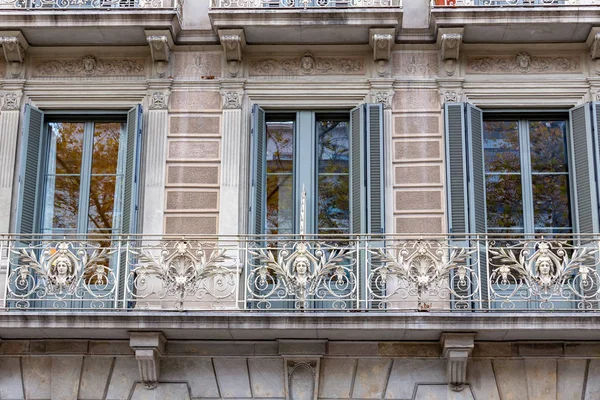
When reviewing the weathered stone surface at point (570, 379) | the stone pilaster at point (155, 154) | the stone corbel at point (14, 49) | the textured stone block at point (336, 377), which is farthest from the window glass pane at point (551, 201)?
the stone corbel at point (14, 49)

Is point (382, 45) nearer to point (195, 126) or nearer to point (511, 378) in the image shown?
point (195, 126)

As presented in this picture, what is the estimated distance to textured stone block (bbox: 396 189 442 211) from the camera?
608 inches

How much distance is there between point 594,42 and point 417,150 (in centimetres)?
287

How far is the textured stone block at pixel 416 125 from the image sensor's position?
15.8m

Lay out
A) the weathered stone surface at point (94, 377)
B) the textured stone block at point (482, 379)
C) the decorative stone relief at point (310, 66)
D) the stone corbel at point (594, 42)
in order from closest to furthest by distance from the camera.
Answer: the textured stone block at point (482, 379) → the weathered stone surface at point (94, 377) → the stone corbel at point (594, 42) → the decorative stone relief at point (310, 66)

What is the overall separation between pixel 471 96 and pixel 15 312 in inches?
267

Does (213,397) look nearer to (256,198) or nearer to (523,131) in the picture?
(256,198)

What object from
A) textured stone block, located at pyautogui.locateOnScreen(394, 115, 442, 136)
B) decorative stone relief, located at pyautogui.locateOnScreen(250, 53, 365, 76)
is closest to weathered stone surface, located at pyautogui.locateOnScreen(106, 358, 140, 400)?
decorative stone relief, located at pyautogui.locateOnScreen(250, 53, 365, 76)

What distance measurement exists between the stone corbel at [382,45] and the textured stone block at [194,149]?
8.29 ft

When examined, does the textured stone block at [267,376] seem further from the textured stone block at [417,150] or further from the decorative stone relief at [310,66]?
the decorative stone relief at [310,66]

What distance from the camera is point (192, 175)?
618 inches

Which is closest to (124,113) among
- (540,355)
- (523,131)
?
(523,131)

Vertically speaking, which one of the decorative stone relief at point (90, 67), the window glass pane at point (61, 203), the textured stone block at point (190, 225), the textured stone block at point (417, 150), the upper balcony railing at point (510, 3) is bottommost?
the textured stone block at point (190, 225)

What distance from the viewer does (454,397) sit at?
14172 millimetres
